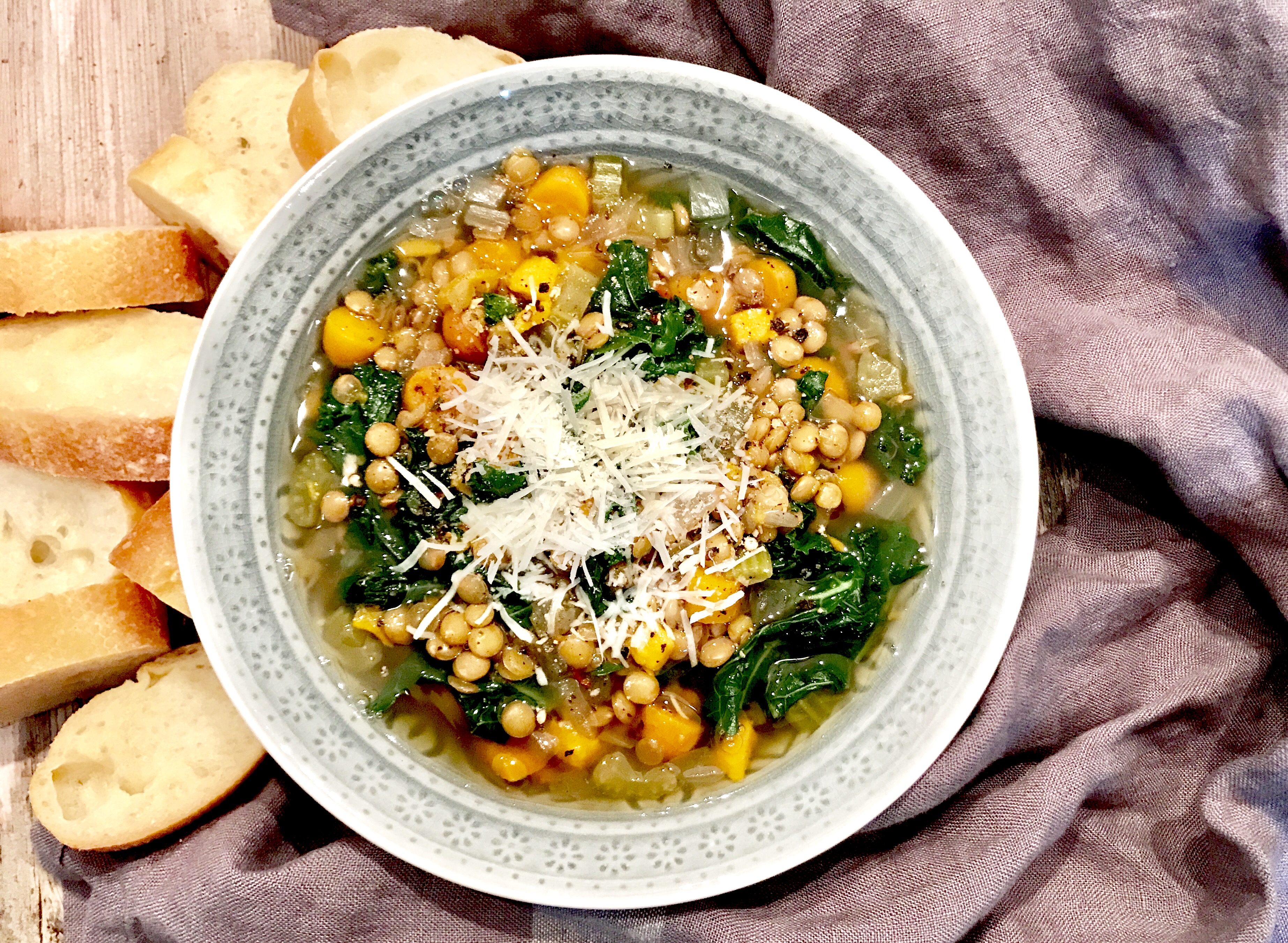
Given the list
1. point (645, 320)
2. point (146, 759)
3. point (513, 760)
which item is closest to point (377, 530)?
point (513, 760)

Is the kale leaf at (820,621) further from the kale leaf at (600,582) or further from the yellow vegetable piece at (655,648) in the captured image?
the kale leaf at (600,582)

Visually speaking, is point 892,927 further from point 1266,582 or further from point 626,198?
point 626,198

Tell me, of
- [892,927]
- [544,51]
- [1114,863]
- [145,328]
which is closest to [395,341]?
[145,328]

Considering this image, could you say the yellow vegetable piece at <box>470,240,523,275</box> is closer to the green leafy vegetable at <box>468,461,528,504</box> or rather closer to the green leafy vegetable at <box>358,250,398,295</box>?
the green leafy vegetable at <box>358,250,398,295</box>

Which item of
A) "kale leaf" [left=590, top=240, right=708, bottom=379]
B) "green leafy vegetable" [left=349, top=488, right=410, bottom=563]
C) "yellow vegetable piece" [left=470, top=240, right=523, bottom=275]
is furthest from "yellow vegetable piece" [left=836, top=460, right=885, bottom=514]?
"green leafy vegetable" [left=349, top=488, right=410, bottom=563]

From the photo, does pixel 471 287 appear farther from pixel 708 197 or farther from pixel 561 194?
pixel 708 197
